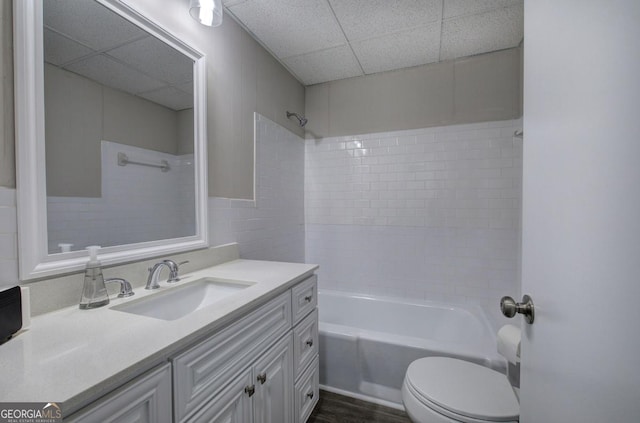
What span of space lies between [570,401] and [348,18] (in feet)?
6.54

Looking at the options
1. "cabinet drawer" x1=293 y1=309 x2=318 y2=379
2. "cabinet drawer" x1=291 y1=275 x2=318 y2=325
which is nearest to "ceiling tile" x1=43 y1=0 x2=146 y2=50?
"cabinet drawer" x1=291 y1=275 x2=318 y2=325

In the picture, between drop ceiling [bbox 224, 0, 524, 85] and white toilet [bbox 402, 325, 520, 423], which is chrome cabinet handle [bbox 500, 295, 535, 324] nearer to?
white toilet [bbox 402, 325, 520, 423]

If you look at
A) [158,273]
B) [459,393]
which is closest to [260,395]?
[158,273]

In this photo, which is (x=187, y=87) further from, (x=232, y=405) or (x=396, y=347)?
(x=396, y=347)

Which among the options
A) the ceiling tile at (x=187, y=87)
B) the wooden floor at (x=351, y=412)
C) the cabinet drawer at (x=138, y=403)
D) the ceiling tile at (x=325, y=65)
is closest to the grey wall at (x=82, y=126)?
the ceiling tile at (x=187, y=87)

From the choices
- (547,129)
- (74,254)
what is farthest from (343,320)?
(547,129)

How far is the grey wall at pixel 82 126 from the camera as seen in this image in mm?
893

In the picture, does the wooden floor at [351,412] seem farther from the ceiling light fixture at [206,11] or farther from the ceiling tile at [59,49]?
the ceiling light fixture at [206,11]

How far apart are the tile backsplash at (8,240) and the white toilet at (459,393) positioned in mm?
1477

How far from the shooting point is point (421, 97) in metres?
2.28

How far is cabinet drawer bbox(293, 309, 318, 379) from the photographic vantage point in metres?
1.29

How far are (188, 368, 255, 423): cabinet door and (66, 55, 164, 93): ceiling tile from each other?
1211 mm

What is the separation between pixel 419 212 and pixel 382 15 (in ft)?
4.77

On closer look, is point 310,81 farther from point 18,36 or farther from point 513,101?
point 18,36
